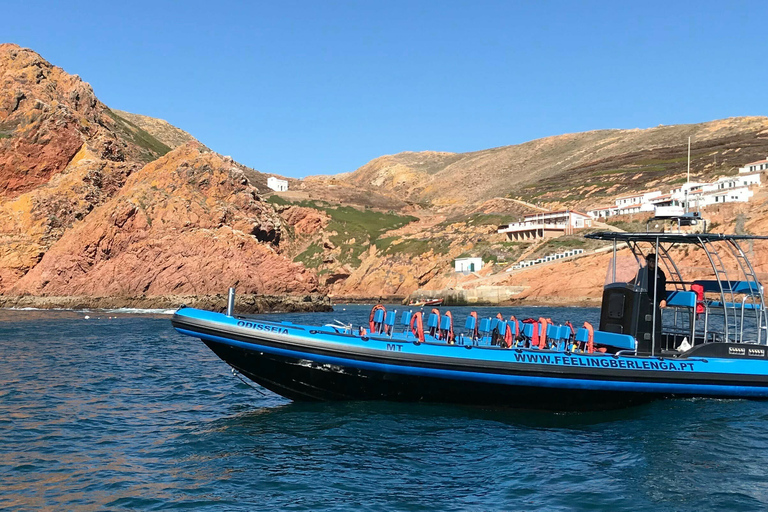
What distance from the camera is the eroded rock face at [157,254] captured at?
207 feet

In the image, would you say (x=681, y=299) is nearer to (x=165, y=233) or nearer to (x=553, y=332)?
(x=553, y=332)

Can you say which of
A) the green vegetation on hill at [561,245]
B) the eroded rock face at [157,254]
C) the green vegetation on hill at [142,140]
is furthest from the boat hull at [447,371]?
the green vegetation on hill at [142,140]

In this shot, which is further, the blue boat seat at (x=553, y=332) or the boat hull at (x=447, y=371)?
the blue boat seat at (x=553, y=332)

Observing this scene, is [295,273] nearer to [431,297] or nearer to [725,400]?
[431,297]

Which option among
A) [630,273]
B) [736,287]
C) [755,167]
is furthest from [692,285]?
[755,167]

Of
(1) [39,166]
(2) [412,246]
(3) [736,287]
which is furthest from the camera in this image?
(2) [412,246]

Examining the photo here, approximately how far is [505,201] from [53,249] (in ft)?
294

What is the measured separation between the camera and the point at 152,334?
116 ft

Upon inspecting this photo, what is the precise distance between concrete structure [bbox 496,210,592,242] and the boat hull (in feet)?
280

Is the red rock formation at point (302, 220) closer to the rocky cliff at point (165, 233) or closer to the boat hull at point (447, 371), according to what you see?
the rocky cliff at point (165, 233)

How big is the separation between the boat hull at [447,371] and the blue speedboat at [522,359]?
0.02 metres

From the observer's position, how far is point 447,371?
14.5 m

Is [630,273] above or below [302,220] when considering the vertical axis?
below

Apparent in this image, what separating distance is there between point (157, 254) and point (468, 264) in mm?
46276
